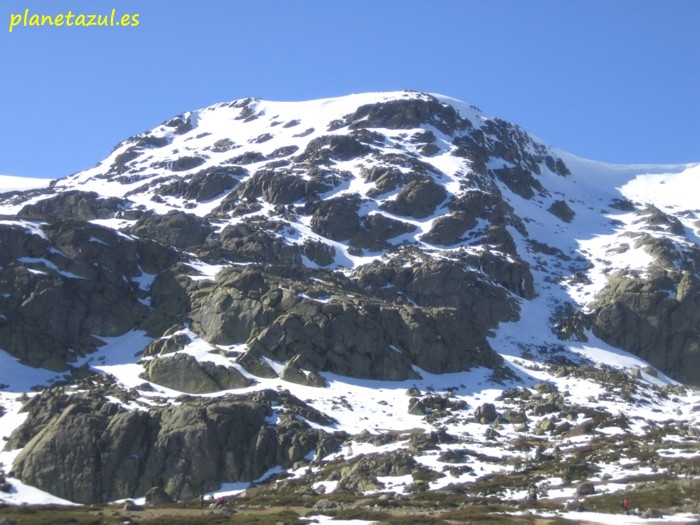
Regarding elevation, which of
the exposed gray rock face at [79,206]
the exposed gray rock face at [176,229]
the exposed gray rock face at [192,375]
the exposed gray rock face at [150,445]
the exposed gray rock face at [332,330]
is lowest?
the exposed gray rock face at [150,445]

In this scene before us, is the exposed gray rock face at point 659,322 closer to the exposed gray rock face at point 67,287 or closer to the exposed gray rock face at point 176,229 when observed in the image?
the exposed gray rock face at point 176,229

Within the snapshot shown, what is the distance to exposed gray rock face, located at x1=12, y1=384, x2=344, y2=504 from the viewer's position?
78125 mm

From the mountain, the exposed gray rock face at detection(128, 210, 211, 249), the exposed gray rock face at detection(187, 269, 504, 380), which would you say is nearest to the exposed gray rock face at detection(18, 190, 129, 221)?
the mountain

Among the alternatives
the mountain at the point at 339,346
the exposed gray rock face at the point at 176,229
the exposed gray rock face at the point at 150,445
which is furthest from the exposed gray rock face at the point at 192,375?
the exposed gray rock face at the point at 176,229

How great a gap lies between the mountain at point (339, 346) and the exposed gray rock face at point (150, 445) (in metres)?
0.24

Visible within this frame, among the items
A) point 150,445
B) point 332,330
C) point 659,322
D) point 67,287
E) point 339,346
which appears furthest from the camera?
point 659,322

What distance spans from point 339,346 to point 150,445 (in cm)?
3669

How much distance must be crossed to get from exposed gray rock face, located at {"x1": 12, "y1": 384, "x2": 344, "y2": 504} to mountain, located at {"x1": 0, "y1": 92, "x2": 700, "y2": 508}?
0.80ft

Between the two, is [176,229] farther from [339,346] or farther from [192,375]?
[192,375]

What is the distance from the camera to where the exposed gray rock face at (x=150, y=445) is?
7812 cm

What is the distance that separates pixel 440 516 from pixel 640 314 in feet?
357

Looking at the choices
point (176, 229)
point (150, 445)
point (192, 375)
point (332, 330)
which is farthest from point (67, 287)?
point (176, 229)

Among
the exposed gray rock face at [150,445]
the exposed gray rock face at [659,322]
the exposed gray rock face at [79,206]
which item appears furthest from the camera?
the exposed gray rock face at [79,206]

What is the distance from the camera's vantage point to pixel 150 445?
82438mm
